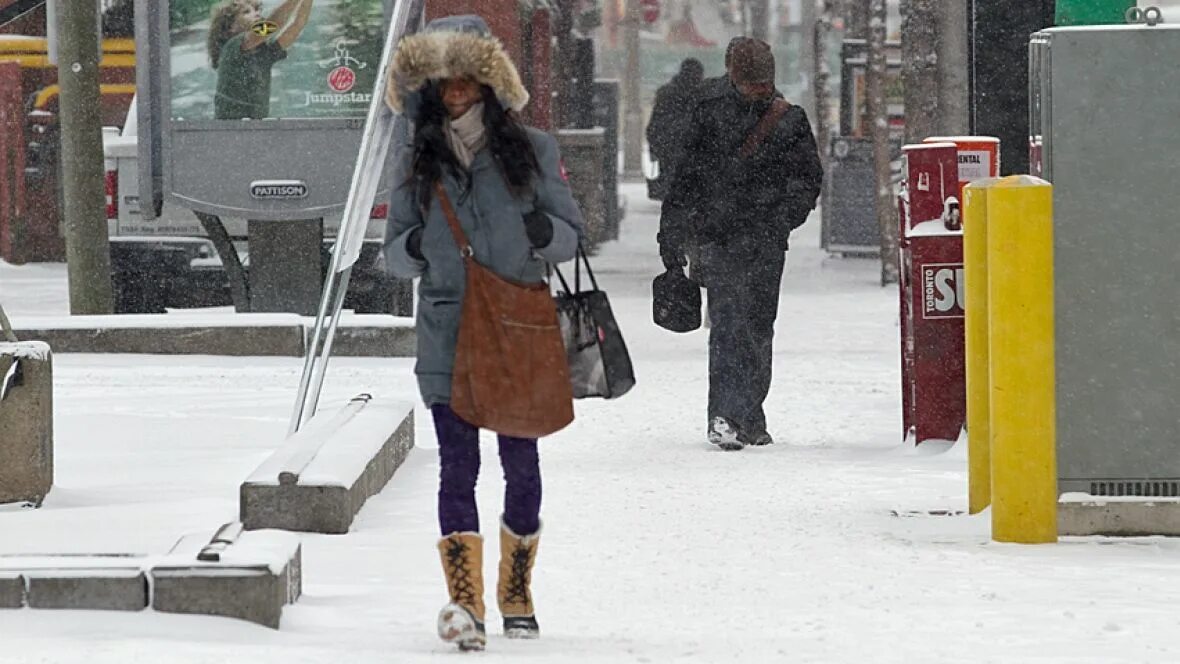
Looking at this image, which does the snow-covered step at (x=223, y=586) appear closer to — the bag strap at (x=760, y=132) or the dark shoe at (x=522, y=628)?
the dark shoe at (x=522, y=628)

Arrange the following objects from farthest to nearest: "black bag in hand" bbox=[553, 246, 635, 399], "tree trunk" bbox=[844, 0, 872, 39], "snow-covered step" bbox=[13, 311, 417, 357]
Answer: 1. "tree trunk" bbox=[844, 0, 872, 39]
2. "snow-covered step" bbox=[13, 311, 417, 357]
3. "black bag in hand" bbox=[553, 246, 635, 399]

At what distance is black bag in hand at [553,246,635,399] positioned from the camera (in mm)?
5758

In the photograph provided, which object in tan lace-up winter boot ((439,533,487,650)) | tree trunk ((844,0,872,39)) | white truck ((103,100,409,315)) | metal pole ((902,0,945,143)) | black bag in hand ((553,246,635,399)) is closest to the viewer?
tan lace-up winter boot ((439,533,487,650))

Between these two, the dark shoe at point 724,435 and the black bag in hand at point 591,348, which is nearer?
the black bag in hand at point 591,348

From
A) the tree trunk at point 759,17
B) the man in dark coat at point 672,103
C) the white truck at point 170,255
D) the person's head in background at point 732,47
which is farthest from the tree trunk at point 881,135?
the tree trunk at point 759,17

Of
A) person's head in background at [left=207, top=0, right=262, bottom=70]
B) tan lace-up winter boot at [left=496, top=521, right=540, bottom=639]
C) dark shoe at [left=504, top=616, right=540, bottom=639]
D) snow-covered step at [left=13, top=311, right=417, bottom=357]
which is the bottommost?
snow-covered step at [left=13, top=311, right=417, bottom=357]

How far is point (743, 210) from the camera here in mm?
9820

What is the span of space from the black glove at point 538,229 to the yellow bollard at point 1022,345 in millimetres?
1868

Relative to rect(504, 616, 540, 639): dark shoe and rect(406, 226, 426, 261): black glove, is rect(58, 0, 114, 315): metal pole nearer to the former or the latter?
rect(406, 226, 426, 261): black glove

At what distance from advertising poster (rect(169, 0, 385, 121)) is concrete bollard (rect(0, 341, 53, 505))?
618 centimetres

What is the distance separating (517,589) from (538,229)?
2.75 feet

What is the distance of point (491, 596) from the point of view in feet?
21.2

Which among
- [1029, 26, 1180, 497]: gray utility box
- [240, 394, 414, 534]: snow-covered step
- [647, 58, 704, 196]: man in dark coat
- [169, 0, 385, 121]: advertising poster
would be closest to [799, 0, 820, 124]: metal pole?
[647, 58, 704, 196]: man in dark coat

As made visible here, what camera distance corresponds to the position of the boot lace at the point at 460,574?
549 cm
